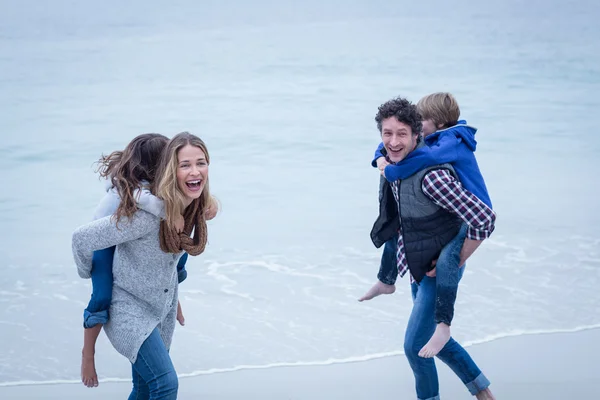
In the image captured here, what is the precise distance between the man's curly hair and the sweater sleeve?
38.0 inches

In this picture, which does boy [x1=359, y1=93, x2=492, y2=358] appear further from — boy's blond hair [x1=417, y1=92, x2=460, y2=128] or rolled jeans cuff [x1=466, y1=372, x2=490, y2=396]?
rolled jeans cuff [x1=466, y1=372, x2=490, y2=396]

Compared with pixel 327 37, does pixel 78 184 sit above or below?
below

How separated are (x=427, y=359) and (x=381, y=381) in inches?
35.3

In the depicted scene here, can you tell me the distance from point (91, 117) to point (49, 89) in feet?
8.27

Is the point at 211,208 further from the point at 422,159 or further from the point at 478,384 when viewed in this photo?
the point at 478,384

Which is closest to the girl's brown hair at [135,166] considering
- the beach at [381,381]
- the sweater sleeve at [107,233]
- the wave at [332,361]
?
the sweater sleeve at [107,233]

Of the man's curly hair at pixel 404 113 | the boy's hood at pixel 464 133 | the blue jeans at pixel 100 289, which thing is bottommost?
the blue jeans at pixel 100 289

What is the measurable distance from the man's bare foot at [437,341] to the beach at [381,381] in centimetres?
83

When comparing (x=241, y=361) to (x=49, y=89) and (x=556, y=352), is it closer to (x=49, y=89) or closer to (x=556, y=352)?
(x=556, y=352)

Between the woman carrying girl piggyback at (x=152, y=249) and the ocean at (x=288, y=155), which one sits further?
the ocean at (x=288, y=155)

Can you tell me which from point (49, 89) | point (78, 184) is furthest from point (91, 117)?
point (78, 184)

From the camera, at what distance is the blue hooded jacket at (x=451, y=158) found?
320 cm

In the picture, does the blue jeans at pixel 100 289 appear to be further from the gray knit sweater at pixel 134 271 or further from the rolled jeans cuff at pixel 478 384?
the rolled jeans cuff at pixel 478 384

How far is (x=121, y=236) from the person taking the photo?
112 inches
